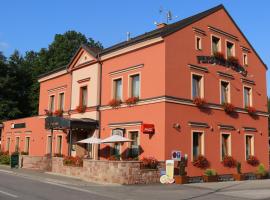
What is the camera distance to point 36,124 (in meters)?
36.3

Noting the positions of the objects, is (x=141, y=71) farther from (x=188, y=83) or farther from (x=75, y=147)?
(x=75, y=147)

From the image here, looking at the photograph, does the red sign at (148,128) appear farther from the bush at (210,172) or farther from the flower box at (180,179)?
the bush at (210,172)

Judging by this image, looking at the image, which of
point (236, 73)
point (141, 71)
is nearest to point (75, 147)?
point (141, 71)

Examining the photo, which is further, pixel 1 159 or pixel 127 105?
pixel 1 159

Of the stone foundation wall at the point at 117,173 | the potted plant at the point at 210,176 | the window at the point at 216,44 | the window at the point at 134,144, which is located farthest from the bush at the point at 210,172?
the window at the point at 216,44

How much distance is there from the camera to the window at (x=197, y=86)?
24578 millimetres

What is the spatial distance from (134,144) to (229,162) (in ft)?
21.3

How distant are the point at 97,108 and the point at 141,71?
5.05 meters

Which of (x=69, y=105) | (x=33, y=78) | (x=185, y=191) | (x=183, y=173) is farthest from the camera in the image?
(x=33, y=78)

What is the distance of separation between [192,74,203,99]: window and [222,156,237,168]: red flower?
14.7ft

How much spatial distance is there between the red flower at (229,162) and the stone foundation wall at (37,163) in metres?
13.0

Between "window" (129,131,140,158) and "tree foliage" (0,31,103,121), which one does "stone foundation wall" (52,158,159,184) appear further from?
"tree foliage" (0,31,103,121)

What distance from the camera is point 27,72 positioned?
55562 millimetres

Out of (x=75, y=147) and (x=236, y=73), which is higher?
(x=236, y=73)
